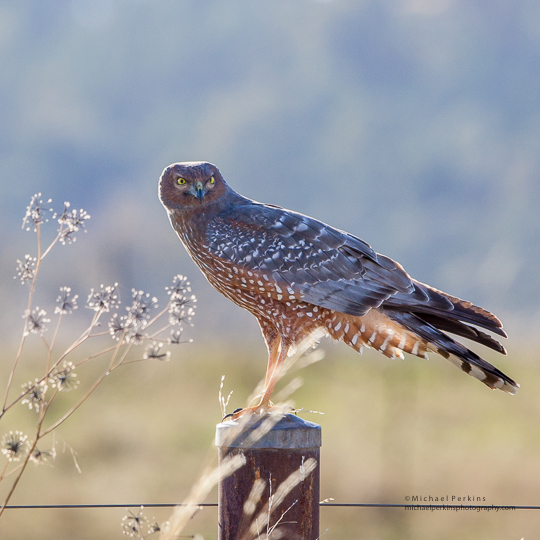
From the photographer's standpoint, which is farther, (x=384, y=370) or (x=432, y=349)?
(x=384, y=370)

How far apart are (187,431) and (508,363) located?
736 cm

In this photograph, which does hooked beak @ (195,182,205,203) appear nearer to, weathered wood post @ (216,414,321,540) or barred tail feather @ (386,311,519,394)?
barred tail feather @ (386,311,519,394)

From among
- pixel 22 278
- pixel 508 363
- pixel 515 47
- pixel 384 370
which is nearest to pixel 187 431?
pixel 384 370

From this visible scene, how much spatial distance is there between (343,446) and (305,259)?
9154mm

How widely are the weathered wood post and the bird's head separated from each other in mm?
1482

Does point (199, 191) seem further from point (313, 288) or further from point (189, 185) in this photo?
point (313, 288)

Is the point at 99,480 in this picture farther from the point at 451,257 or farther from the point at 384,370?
the point at 451,257

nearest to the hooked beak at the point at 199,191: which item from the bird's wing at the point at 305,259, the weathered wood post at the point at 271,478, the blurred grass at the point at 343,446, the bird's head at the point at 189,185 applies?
the bird's head at the point at 189,185

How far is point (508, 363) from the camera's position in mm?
16188

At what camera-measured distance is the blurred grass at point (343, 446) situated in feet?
36.2

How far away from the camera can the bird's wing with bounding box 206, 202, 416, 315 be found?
3.63 metres

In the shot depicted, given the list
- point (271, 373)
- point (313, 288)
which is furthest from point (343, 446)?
point (313, 288)

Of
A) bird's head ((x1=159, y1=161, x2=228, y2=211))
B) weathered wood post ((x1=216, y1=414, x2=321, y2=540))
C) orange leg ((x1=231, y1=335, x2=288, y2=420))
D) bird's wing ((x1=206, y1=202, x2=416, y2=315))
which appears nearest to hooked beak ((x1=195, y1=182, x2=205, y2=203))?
bird's head ((x1=159, y1=161, x2=228, y2=211))

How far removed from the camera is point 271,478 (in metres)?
2.67
